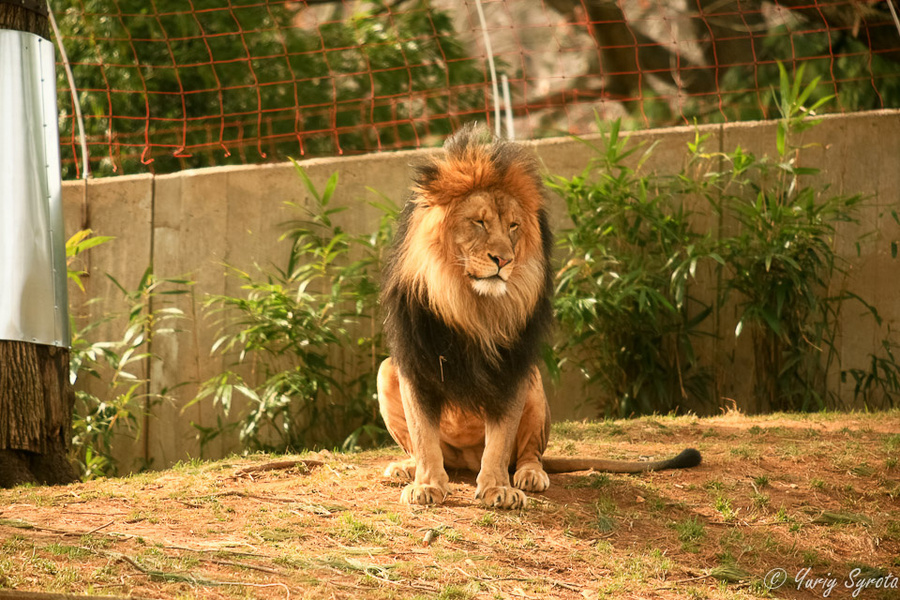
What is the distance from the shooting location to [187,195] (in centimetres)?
716

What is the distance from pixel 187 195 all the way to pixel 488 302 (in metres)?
3.70

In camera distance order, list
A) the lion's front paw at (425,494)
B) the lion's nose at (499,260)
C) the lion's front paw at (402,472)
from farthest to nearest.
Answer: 1. the lion's front paw at (402,472)
2. the lion's front paw at (425,494)
3. the lion's nose at (499,260)

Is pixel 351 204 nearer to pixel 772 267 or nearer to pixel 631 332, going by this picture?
pixel 631 332

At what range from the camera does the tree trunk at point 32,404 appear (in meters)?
4.71

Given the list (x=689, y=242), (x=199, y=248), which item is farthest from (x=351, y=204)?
(x=689, y=242)

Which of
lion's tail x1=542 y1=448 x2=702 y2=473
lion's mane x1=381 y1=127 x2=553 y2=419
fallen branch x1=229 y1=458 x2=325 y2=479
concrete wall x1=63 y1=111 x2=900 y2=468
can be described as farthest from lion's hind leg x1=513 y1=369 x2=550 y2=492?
concrete wall x1=63 y1=111 x2=900 y2=468

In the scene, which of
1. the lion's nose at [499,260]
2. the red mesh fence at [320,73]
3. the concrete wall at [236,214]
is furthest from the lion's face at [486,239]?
the red mesh fence at [320,73]

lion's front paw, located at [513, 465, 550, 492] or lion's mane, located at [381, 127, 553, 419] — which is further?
lion's front paw, located at [513, 465, 550, 492]

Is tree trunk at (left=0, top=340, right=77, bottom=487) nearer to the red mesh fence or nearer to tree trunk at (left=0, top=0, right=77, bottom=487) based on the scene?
tree trunk at (left=0, top=0, right=77, bottom=487)

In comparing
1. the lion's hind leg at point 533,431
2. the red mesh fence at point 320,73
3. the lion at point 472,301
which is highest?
the red mesh fence at point 320,73

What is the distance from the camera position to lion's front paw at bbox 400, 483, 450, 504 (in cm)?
405

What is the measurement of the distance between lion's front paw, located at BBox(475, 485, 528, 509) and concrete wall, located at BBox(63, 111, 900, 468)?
115 inches

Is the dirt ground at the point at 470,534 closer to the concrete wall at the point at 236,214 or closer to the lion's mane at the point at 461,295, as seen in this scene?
the lion's mane at the point at 461,295

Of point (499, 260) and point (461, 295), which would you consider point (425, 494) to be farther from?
point (499, 260)
